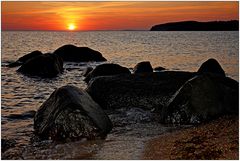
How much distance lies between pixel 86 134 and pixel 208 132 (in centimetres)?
266

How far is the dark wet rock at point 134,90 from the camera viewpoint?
37.8 feet

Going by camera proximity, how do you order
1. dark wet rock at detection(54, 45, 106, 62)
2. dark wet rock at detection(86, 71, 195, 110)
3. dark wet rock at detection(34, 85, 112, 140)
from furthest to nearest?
dark wet rock at detection(54, 45, 106, 62), dark wet rock at detection(86, 71, 195, 110), dark wet rock at detection(34, 85, 112, 140)

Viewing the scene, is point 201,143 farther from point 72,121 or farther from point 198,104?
point 72,121

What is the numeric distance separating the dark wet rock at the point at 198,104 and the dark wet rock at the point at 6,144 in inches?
149

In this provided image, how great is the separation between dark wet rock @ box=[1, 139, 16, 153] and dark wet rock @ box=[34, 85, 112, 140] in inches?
25.1

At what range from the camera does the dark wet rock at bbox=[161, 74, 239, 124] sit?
9.20m

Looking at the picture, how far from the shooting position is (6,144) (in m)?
8.18

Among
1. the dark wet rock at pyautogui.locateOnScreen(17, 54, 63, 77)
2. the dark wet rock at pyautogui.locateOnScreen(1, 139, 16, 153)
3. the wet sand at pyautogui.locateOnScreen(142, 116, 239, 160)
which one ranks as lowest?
the dark wet rock at pyautogui.locateOnScreen(17, 54, 63, 77)

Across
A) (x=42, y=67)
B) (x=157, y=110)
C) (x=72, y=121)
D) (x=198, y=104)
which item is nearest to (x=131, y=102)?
(x=157, y=110)

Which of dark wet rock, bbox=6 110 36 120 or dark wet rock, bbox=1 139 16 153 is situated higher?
dark wet rock, bbox=1 139 16 153

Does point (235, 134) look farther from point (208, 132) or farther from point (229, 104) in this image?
point (229, 104)

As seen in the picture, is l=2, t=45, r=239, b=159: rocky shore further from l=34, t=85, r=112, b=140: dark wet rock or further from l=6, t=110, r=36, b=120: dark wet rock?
l=6, t=110, r=36, b=120: dark wet rock

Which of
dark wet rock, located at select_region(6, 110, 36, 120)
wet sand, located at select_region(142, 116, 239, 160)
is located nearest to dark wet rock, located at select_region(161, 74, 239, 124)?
wet sand, located at select_region(142, 116, 239, 160)

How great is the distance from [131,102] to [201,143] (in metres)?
4.55
